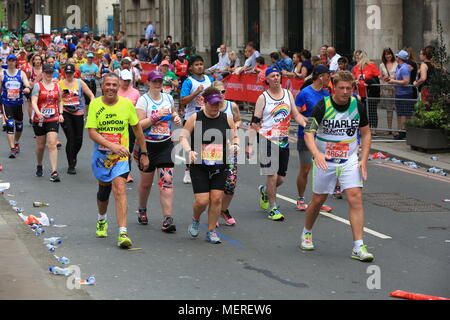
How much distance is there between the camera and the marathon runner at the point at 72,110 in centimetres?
1541

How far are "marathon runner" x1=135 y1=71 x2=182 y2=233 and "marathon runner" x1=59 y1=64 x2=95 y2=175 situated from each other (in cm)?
446

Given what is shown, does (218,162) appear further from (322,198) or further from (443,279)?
(443,279)

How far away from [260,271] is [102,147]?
2.24 meters

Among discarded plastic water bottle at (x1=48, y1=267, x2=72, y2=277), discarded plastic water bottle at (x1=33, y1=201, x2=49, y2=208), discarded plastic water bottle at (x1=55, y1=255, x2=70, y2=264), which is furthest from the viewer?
discarded plastic water bottle at (x1=33, y1=201, x2=49, y2=208)

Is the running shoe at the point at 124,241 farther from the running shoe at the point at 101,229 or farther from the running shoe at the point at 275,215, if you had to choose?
the running shoe at the point at 275,215

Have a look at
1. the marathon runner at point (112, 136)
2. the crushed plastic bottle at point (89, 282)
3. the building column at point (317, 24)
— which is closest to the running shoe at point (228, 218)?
the marathon runner at point (112, 136)

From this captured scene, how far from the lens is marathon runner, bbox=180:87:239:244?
1005 centimetres

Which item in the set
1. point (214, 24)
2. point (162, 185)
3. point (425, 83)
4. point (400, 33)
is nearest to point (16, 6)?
point (214, 24)

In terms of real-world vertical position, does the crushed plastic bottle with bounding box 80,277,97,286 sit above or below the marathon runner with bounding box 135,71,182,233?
below

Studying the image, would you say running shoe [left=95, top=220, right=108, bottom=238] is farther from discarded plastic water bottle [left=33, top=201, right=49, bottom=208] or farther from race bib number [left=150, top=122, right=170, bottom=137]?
discarded plastic water bottle [left=33, top=201, right=49, bottom=208]

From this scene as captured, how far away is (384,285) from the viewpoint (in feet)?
27.3

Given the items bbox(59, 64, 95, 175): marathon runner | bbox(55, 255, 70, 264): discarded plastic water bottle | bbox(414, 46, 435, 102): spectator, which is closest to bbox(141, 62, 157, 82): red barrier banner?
bbox(414, 46, 435, 102): spectator

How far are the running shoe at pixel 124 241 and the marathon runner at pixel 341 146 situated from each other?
6.07ft

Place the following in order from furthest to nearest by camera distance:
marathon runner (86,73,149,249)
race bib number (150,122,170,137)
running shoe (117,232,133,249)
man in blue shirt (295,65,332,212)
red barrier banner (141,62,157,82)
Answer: red barrier banner (141,62,157,82), man in blue shirt (295,65,332,212), race bib number (150,122,170,137), marathon runner (86,73,149,249), running shoe (117,232,133,249)
